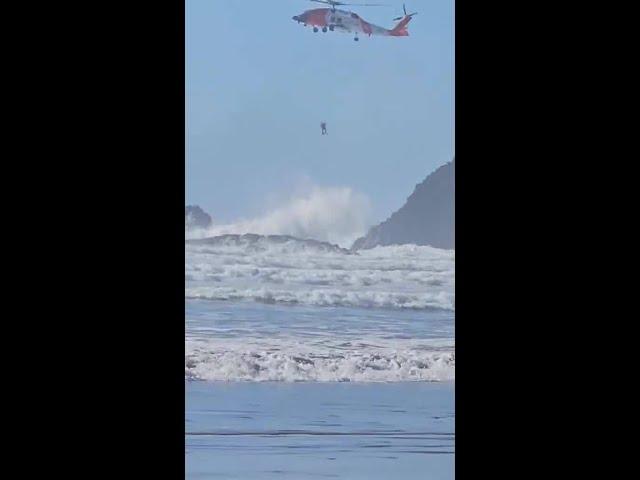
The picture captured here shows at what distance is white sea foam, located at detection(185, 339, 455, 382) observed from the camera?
660cm

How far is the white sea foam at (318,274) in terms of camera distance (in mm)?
7105

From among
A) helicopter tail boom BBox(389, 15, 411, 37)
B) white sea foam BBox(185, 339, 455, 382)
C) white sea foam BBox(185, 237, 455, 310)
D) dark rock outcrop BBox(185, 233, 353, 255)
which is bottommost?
white sea foam BBox(185, 339, 455, 382)

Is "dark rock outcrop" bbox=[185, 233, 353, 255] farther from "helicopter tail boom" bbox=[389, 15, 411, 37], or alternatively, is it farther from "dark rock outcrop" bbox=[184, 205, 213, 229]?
"helicopter tail boom" bbox=[389, 15, 411, 37]

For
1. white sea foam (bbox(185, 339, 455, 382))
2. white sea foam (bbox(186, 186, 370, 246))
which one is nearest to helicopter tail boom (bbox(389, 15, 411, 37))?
white sea foam (bbox(186, 186, 370, 246))

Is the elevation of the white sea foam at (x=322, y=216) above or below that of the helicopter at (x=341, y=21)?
below

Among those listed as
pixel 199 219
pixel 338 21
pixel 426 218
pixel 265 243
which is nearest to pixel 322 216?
pixel 265 243

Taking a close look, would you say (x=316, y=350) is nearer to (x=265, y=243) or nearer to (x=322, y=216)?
(x=265, y=243)

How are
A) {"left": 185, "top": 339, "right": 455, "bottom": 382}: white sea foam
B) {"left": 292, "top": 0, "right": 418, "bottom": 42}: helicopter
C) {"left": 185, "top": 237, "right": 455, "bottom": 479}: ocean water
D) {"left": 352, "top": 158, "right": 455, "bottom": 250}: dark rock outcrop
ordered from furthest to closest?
{"left": 352, "top": 158, "right": 455, "bottom": 250}: dark rock outcrop, {"left": 292, "top": 0, "right": 418, "bottom": 42}: helicopter, {"left": 185, "top": 339, "right": 455, "bottom": 382}: white sea foam, {"left": 185, "top": 237, "right": 455, "bottom": 479}: ocean water

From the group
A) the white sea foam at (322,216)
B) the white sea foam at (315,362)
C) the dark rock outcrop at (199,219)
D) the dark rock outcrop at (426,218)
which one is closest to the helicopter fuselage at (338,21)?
the dark rock outcrop at (426,218)

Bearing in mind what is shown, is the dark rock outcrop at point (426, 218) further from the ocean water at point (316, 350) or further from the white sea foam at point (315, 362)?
the white sea foam at point (315, 362)

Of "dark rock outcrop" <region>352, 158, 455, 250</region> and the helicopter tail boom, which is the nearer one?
the helicopter tail boom
